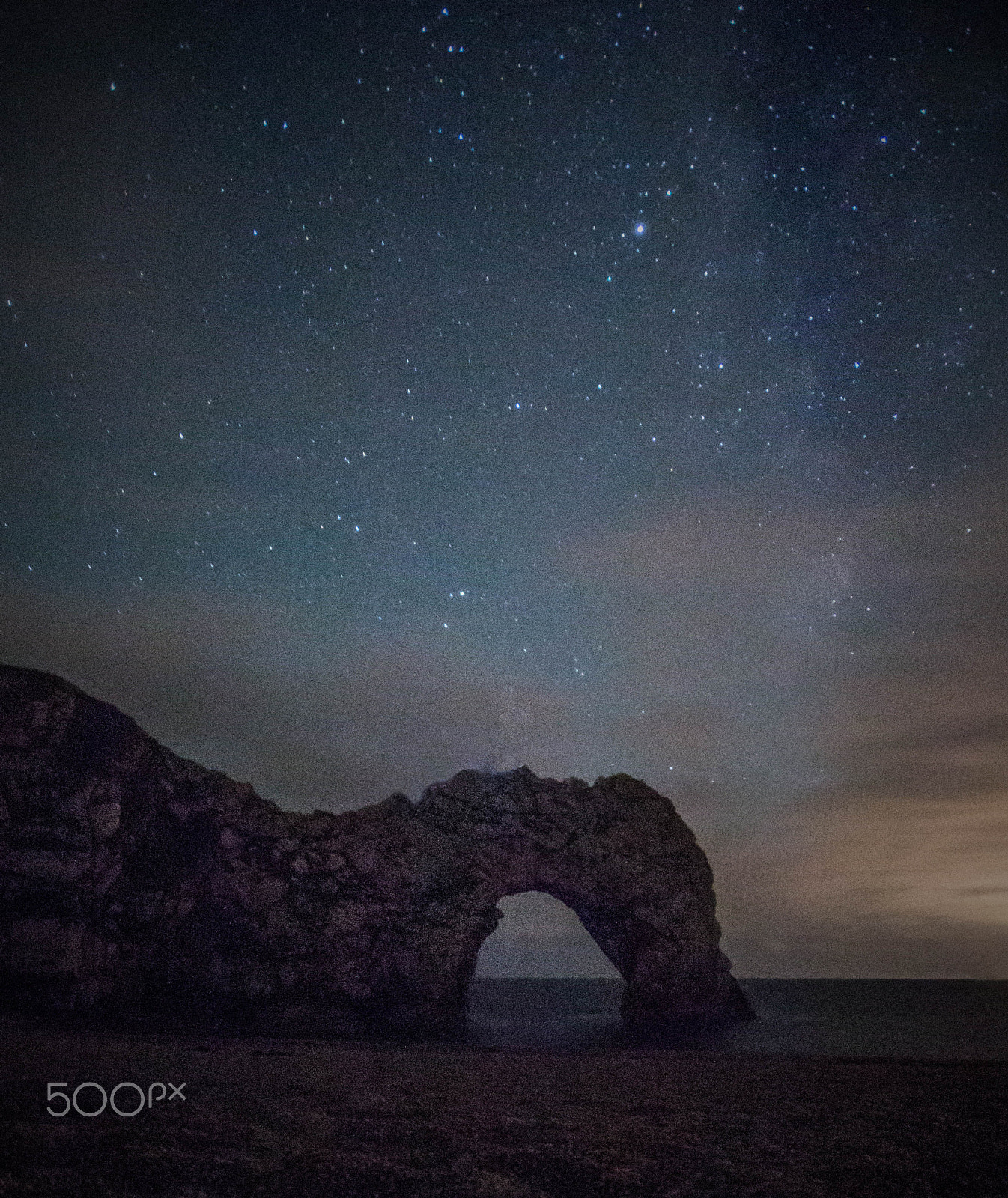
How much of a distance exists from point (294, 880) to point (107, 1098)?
86.3ft

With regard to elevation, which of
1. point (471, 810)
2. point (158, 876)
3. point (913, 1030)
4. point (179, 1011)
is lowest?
point (913, 1030)

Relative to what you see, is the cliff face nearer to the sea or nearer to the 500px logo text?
the sea

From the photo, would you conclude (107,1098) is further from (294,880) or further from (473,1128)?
(294,880)

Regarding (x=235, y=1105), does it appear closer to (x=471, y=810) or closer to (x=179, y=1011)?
(x=179, y=1011)

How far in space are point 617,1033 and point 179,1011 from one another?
23696 millimetres

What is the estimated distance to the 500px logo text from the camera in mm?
14289

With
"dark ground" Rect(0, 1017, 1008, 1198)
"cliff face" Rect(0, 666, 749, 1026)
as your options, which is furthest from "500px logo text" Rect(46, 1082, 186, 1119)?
"cliff face" Rect(0, 666, 749, 1026)

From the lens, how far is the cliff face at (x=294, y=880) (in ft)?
111

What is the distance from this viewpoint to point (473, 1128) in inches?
617

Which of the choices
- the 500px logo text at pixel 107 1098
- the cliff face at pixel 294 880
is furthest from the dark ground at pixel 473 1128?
the cliff face at pixel 294 880

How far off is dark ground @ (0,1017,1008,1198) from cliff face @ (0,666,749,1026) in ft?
31.6

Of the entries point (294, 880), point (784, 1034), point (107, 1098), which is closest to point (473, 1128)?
point (107, 1098)

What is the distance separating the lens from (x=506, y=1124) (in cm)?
1617

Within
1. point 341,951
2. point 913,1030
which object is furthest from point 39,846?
point 913,1030
